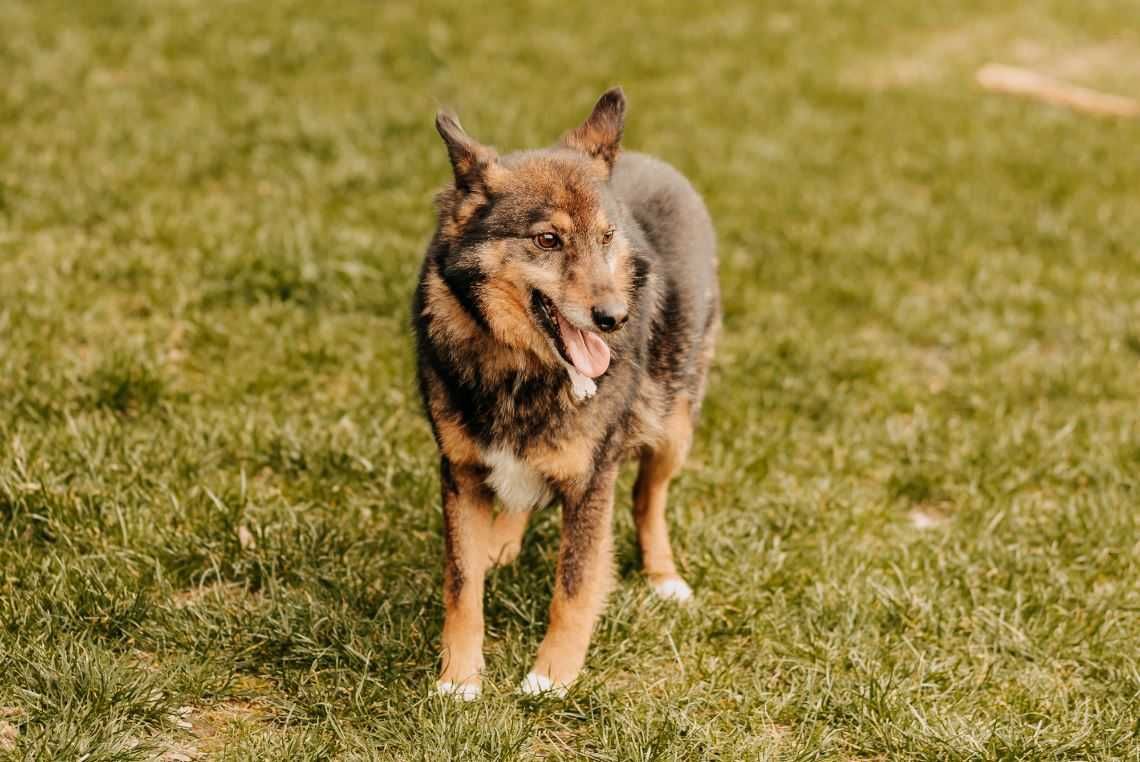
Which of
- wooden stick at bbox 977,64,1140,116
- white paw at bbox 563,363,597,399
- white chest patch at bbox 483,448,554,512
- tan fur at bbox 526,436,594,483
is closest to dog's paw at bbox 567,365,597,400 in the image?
white paw at bbox 563,363,597,399

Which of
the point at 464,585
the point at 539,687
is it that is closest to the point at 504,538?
the point at 464,585

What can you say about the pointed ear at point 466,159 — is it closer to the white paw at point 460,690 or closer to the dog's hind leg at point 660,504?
the dog's hind leg at point 660,504

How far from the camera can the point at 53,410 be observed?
4.98 m

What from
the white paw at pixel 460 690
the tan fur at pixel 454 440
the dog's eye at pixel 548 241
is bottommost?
the white paw at pixel 460 690

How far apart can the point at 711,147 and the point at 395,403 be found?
3.90 m

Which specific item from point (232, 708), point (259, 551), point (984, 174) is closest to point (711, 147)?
point (984, 174)

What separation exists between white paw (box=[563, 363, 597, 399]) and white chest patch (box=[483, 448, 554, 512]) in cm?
30

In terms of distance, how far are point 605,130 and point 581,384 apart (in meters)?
0.88

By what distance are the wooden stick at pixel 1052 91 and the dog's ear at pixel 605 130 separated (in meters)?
7.15

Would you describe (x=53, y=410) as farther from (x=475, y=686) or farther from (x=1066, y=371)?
(x=1066, y=371)

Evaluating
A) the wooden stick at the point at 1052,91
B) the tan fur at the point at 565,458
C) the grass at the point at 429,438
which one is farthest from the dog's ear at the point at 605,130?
the wooden stick at the point at 1052,91

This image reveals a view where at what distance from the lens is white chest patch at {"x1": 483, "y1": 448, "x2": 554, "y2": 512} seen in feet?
12.2

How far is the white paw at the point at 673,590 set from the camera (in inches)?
171

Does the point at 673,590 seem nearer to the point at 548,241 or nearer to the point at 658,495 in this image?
the point at 658,495
